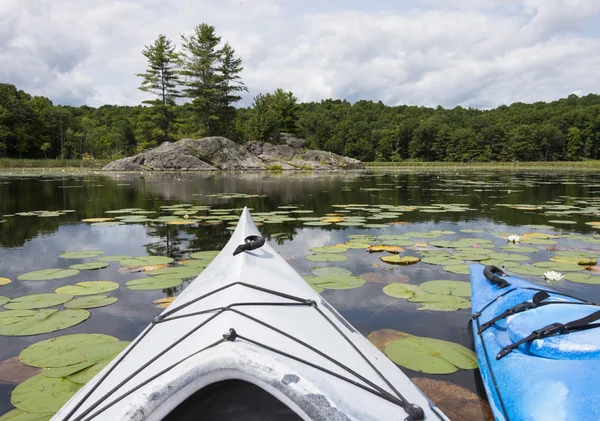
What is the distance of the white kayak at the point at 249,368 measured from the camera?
0.93 meters

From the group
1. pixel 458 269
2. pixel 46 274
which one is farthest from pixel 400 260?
pixel 46 274

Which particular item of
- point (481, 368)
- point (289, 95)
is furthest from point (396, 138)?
point (481, 368)

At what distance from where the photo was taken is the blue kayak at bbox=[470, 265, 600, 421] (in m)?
1.25

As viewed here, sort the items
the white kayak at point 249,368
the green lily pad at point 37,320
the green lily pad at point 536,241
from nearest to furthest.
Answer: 1. the white kayak at point 249,368
2. the green lily pad at point 37,320
3. the green lily pad at point 536,241

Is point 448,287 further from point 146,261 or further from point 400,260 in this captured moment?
point 146,261

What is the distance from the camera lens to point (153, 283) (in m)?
3.05

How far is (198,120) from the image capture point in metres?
30.2

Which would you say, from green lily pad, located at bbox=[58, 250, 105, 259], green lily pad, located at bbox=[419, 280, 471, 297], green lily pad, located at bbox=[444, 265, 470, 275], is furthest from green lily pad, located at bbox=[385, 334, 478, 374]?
green lily pad, located at bbox=[58, 250, 105, 259]

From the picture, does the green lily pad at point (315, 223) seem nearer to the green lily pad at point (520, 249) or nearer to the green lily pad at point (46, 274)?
the green lily pad at point (520, 249)

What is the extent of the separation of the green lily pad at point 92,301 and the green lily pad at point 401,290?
2012 millimetres

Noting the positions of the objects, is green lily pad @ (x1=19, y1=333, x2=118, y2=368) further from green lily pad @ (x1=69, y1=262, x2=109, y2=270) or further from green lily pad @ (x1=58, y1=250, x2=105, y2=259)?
green lily pad @ (x1=58, y1=250, x2=105, y2=259)

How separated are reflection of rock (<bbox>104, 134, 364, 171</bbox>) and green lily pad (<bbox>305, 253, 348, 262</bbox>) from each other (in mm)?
23679

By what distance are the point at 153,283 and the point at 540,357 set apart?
2.63 meters

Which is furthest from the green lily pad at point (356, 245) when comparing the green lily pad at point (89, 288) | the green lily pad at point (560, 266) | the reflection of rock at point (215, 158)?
the reflection of rock at point (215, 158)
